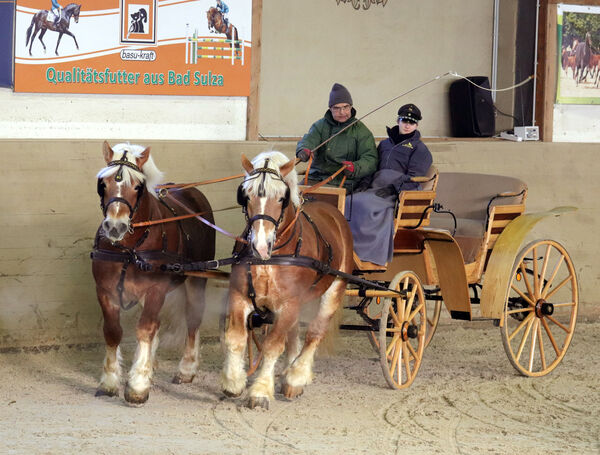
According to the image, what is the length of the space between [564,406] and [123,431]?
2909mm

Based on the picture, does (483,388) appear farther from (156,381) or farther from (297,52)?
(297,52)

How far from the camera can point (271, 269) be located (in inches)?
240

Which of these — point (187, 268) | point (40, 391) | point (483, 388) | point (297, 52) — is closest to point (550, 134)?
point (297, 52)

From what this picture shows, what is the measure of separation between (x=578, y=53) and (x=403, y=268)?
392cm

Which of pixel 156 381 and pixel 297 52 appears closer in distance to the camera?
pixel 156 381

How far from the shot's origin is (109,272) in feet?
20.5

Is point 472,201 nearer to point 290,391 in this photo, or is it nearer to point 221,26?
point 290,391

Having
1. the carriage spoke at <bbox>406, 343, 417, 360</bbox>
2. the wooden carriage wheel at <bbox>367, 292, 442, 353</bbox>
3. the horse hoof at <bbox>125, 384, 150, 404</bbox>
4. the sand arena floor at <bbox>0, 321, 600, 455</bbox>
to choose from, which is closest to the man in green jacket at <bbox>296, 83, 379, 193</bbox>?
the wooden carriage wheel at <bbox>367, 292, 442, 353</bbox>

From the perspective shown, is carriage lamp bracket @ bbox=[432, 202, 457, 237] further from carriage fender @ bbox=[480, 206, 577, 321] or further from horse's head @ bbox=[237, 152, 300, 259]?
horse's head @ bbox=[237, 152, 300, 259]

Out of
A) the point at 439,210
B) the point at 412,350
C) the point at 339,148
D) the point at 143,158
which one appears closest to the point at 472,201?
the point at 439,210

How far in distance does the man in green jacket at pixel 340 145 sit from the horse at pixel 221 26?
1566 millimetres

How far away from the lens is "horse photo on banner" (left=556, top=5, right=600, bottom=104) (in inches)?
398

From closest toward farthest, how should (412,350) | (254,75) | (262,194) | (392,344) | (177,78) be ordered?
(262,194)
(392,344)
(412,350)
(177,78)
(254,75)

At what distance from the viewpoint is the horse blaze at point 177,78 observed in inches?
331
